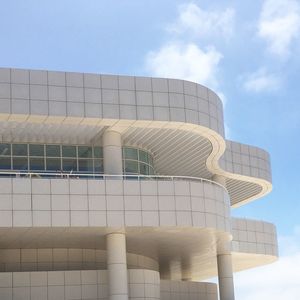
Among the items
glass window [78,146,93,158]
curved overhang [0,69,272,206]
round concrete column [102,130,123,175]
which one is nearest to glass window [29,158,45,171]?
curved overhang [0,69,272,206]

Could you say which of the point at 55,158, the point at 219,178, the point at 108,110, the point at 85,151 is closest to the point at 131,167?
the point at 85,151

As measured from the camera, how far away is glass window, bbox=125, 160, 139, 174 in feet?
139

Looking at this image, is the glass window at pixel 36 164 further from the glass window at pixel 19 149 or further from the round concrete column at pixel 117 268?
the round concrete column at pixel 117 268

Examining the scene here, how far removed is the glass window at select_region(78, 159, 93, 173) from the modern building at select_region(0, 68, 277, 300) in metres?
0.06

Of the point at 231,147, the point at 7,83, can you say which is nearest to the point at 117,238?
the point at 7,83

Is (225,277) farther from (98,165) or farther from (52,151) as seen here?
(52,151)

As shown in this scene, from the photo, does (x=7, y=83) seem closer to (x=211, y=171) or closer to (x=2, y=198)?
(x=2, y=198)

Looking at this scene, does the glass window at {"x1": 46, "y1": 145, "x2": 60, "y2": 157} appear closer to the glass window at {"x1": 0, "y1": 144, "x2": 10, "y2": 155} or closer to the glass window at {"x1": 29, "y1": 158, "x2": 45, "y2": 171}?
the glass window at {"x1": 29, "y1": 158, "x2": 45, "y2": 171}

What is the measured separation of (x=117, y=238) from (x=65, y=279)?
368 centimetres

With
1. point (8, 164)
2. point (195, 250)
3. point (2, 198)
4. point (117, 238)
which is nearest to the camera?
point (2, 198)

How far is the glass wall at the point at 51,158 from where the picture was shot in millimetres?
40938

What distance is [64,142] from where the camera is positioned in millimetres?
41500

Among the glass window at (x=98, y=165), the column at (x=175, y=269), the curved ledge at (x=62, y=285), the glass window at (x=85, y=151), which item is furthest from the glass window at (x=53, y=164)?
the column at (x=175, y=269)

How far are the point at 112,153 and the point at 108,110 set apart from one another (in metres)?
2.70
